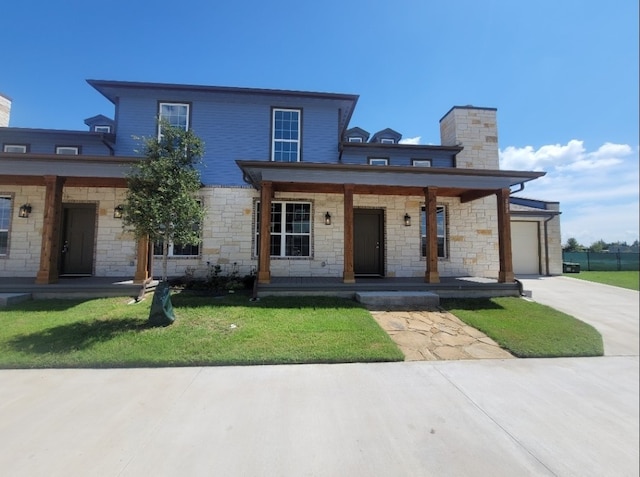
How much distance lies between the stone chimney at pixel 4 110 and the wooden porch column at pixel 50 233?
18.8 ft

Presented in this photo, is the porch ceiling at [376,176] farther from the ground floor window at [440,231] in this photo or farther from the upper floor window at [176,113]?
the upper floor window at [176,113]

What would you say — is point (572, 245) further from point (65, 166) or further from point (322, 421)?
point (65, 166)

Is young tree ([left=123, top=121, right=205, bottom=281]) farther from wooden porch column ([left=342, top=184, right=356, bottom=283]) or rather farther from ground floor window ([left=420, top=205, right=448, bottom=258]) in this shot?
ground floor window ([left=420, top=205, right=448, bottom=258])

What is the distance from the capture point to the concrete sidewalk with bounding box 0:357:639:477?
213 centimetres

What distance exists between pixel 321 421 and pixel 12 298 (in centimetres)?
767

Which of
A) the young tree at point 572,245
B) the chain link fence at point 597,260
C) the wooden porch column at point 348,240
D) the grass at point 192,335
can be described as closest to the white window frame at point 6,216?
the grass at point 192,335

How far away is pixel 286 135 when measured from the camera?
974 centimetres

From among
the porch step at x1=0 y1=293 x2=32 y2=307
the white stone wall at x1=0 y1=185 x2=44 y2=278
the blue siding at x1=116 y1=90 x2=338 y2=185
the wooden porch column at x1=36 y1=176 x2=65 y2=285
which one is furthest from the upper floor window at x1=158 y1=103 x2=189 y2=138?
the porch step at x1=0 y1=293 x2=32 y2=307

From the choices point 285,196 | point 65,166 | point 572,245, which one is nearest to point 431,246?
point 285,196

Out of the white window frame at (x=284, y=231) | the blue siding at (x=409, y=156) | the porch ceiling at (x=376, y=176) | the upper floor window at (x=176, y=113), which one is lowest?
the white window frame at (x=284, y=231)

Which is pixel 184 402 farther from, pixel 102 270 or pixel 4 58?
pixel 102 270

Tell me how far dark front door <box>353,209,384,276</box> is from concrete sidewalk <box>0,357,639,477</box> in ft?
19.1

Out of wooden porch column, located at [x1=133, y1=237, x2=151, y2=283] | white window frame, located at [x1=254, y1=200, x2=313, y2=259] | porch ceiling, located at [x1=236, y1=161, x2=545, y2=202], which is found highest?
porch ceiling, located at [x1=236, y1=161, x2=545, y2=202]

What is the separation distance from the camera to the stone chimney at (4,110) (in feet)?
32.7
